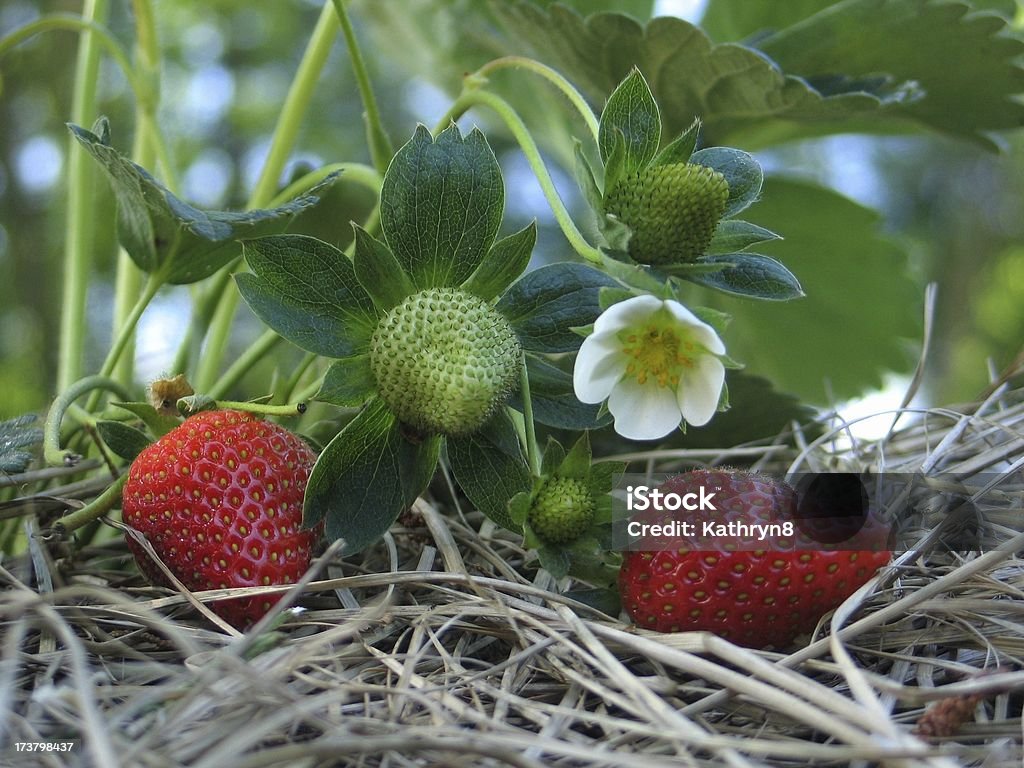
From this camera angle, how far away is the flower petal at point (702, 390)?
0.61 meters

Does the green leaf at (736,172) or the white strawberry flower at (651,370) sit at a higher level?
the green leaf at (736,172)

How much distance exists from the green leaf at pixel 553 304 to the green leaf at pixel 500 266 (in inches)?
0.5

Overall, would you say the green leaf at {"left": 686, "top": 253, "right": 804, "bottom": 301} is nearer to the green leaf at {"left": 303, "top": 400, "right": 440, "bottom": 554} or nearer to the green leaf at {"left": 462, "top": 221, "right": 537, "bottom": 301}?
the green leaf at {"left": 462, "top": 221, "right": 537, "bottom": 301}

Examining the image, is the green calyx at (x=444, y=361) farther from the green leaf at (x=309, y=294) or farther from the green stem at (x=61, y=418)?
the green stem at (x=61, y=418)

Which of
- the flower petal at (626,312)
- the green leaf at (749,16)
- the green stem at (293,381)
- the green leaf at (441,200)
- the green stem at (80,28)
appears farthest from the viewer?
the green leaf at (749,16)

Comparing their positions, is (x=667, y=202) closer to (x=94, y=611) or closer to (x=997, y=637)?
(x=997, y=637)

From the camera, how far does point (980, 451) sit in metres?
0.89

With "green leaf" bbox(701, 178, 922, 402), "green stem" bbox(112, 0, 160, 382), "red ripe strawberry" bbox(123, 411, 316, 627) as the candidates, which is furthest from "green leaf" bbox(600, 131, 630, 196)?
"green leaf" bbox(701, 178, 922, 402)

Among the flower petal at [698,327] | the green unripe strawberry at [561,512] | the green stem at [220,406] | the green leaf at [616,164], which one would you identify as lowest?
the green unripe strawberry at [561,512]

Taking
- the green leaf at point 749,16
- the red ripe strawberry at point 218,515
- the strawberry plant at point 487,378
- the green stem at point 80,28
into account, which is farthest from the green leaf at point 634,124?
the green leaf at point 749,16

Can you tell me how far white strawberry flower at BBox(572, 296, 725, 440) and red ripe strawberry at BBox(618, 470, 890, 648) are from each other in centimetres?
9

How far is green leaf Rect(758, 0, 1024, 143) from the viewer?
3.33 ft

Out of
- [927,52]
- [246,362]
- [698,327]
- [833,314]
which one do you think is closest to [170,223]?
[246,362]

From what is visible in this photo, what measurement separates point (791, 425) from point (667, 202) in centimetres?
49
